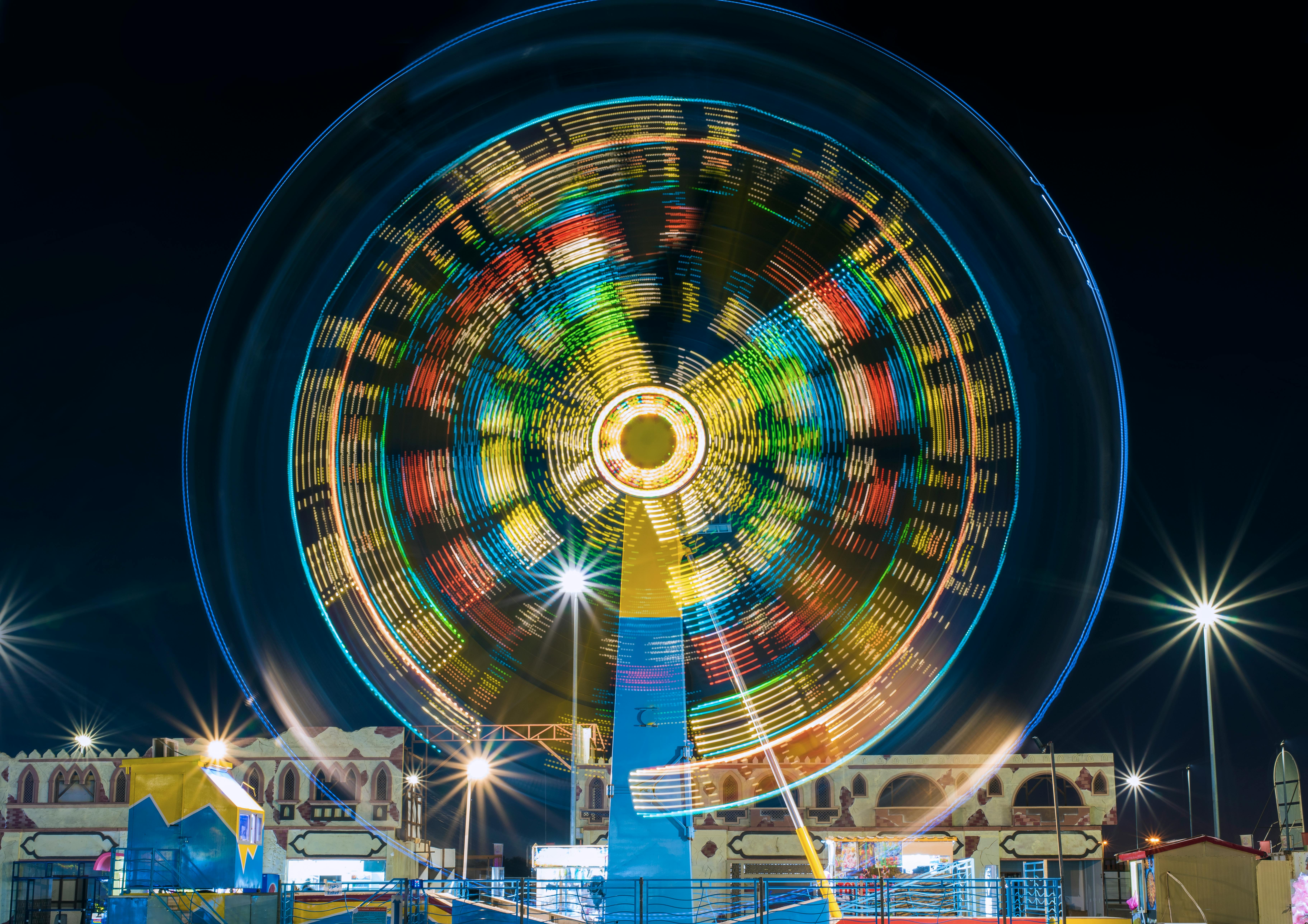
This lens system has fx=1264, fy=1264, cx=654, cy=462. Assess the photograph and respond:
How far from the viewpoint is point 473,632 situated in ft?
52.1

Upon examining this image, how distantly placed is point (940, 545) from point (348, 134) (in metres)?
9.11

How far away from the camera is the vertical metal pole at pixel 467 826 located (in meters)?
36.2

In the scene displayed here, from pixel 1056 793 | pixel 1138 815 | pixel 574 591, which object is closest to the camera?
pixel 574 591

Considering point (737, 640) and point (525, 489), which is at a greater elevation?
point (525, 489)

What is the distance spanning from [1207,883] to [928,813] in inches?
1140

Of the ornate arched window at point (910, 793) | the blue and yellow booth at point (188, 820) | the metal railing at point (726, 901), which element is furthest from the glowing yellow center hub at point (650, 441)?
the ornate arched window at point (910, 793)

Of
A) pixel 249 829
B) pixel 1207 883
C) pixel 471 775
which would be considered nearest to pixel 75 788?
pixel 471 775

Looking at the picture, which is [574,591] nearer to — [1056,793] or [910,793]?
[1056,793]

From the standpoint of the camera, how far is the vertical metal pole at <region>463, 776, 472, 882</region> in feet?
119

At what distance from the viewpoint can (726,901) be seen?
74.7ft

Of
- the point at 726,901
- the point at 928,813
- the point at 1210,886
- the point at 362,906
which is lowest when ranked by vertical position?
the point at 726,901

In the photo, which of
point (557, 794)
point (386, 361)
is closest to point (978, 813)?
point (557, 794)

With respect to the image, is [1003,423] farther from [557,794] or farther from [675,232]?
[557,794]

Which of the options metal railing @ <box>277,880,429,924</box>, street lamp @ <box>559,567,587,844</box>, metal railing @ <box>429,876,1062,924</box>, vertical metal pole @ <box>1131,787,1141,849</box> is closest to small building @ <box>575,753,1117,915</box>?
vertical metal pole @ <box>1131,787,1141,849</box>
